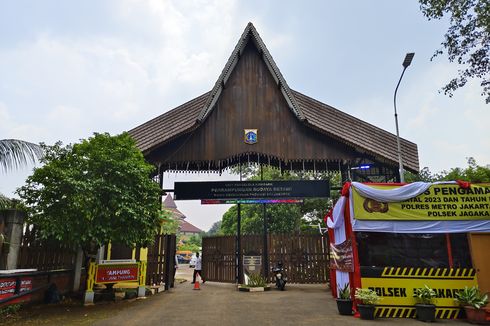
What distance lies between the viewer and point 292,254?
50.7 ft

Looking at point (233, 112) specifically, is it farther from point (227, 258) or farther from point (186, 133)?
point (227, 258)

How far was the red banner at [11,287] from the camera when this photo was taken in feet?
26.1

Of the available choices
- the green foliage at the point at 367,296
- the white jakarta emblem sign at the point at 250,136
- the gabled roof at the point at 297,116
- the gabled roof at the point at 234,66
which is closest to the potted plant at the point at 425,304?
the green foliage at the point at 367,296

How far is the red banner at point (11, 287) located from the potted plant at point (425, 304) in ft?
32.9

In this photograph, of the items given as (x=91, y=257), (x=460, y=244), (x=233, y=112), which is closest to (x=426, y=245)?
(x=460, y=244)

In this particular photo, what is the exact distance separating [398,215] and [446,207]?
4.32 ft

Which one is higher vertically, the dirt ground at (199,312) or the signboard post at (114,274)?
the signboard post at (114,274)

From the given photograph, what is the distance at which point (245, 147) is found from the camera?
1388 cm

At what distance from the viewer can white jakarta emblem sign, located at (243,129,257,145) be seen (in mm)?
13930

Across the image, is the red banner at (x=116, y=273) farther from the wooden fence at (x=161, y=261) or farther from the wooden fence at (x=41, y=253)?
the wooden fence at (x=161, y=261)

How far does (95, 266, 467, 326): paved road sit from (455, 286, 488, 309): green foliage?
21.5 inches

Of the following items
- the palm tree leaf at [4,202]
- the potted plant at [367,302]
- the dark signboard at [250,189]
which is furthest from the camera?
the dark signboard at [250,189]

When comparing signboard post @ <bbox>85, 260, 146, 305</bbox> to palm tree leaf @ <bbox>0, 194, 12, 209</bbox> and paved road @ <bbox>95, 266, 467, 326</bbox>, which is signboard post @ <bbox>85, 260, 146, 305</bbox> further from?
palm tree leaf @ <bbox>0, 194, 12, 209</bbox>

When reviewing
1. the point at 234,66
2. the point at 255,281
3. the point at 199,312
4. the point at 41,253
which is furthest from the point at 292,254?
the point at 41,253
